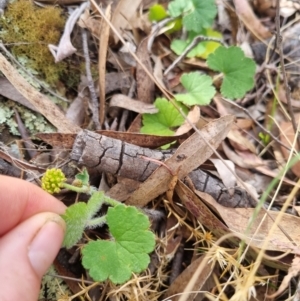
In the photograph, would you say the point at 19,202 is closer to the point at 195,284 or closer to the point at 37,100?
the point at 37,100

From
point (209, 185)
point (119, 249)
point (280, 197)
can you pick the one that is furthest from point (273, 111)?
point (119, 249)

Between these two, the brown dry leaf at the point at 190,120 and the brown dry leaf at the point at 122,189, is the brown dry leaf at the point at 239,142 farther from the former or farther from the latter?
the brown dry leaf at the point at 122,189

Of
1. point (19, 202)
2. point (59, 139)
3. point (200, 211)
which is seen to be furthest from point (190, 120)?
point (19, 202)

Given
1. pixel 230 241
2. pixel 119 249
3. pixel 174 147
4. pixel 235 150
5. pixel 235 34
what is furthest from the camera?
pixel 235 34

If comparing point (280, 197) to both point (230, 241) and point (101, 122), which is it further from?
point (101, 122)

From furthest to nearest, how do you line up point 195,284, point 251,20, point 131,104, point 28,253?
point 251,20 < point 131,104 < point 195,284 < point 28,253
